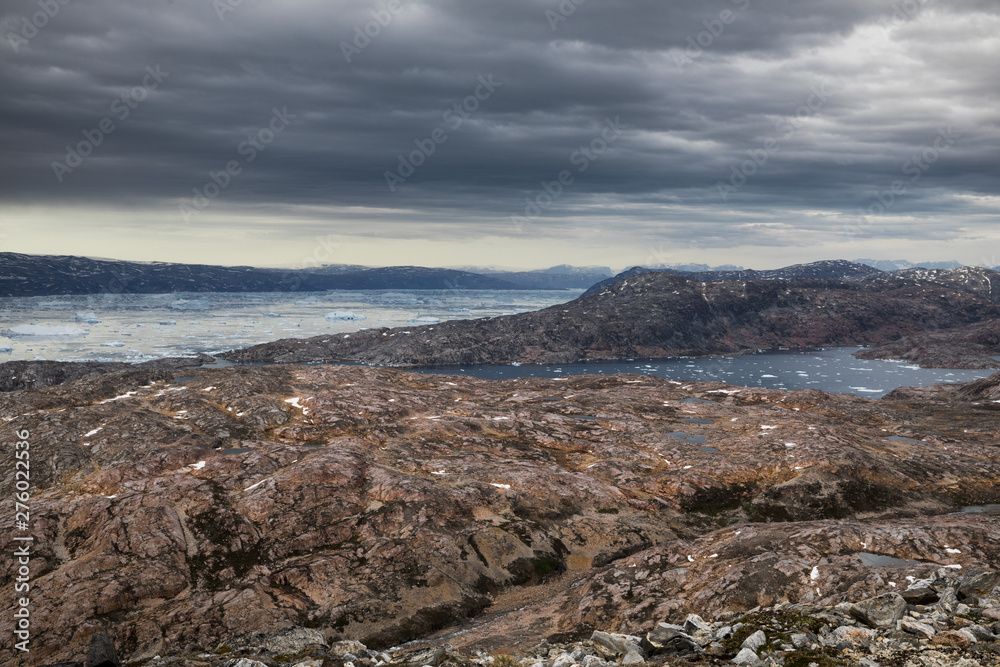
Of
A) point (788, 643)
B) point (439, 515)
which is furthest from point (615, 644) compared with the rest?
point (439, 515)

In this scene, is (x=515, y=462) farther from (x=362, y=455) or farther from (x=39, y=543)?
(x=39, y=543)

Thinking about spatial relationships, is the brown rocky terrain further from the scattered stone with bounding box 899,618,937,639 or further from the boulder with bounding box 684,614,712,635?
the boulder with bounding box 684,614,712,635

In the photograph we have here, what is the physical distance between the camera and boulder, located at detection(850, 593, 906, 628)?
22.6m

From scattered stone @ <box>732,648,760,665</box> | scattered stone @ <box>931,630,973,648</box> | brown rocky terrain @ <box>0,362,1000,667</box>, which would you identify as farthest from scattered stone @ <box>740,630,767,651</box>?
brown rocky terrain @ <box>0,362,1000,667</box>

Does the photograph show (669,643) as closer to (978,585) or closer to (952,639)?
(952,639)

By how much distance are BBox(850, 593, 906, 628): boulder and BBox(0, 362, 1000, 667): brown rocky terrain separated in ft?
9.85

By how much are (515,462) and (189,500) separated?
34610mm

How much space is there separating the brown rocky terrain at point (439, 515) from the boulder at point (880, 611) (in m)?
3.00

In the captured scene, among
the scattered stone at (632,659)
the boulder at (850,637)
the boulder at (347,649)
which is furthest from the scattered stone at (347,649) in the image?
the boulder at (850,637)

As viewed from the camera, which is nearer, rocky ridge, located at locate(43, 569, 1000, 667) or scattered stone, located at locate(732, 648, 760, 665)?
rocky ridge, located at locate(43, 569, 1000, 667)

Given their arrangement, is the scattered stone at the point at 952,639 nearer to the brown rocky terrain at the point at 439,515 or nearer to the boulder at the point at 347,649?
the brown rocky terrain at the point at 439,515

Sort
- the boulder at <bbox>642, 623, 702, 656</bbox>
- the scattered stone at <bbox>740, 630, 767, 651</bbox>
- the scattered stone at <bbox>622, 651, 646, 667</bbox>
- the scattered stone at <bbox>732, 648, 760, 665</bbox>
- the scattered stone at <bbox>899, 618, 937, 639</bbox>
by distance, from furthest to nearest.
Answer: the boulder at <bbox>642, 623, 702, 656</bbox> < the scattered stone at <bbox>622, 651, 646, 667</bbox> < the scattered stone at <bbox>740, 630, 767, 651</bbox> < the scattered stone at <bbox>732, 648, 760, 665</bbox> < the scattered stone at <bbox>899, 618, 937, 639</bbox>

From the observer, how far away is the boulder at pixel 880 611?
74.2 ft

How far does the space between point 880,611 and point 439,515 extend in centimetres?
3783
